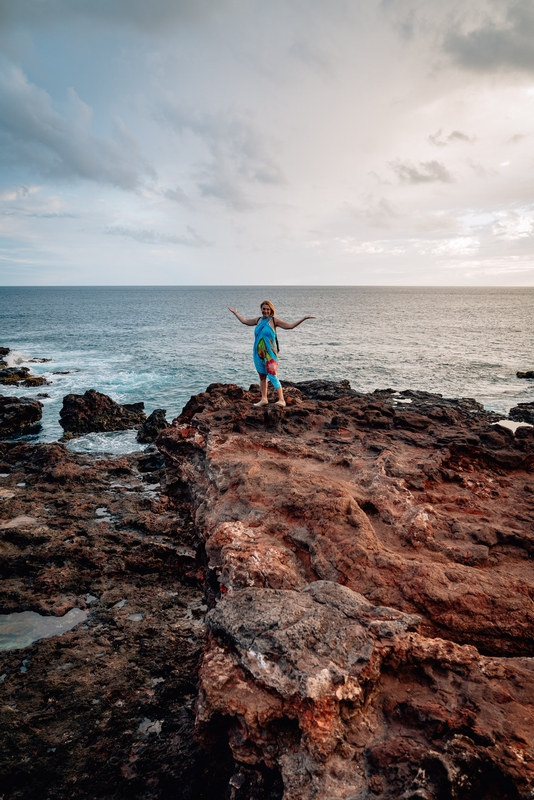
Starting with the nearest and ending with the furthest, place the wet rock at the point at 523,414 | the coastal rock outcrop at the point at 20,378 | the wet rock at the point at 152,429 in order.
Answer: the wet rock at the point at 523,414
the wet rock at the point at 152,429
the coastal rock outcrop at the point at 20,378

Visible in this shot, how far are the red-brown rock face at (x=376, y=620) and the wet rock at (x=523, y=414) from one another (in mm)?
10905

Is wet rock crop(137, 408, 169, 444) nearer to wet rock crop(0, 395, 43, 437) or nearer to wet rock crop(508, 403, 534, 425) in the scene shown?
wet rock crop(0, 395, 43, 437)

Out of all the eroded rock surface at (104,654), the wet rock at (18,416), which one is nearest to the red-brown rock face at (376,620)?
the eroded rock surface at (104,654)

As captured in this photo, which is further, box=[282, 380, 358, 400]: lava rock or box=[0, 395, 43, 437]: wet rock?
box=[0, 395, 43, 437]: wet rock

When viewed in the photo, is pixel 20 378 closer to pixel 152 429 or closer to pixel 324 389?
pixel 152 429

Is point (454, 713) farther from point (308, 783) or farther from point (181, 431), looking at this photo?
point (181, 431)

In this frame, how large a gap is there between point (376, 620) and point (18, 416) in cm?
2120

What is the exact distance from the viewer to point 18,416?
2070cm

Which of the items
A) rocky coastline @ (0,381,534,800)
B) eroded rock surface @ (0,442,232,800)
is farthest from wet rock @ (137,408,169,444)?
rocky coastline @ (0,381,534,800)

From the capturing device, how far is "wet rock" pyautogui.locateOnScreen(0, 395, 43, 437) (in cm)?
2030

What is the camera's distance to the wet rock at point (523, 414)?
17.7 metres

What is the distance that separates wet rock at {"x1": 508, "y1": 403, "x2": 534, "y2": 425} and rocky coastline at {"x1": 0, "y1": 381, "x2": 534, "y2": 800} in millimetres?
9302

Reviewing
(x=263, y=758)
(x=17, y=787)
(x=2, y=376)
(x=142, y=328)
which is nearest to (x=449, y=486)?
(x=263, y=758)

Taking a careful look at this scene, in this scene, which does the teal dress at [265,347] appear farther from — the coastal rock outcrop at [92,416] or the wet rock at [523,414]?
the wet rock at [523,414]
